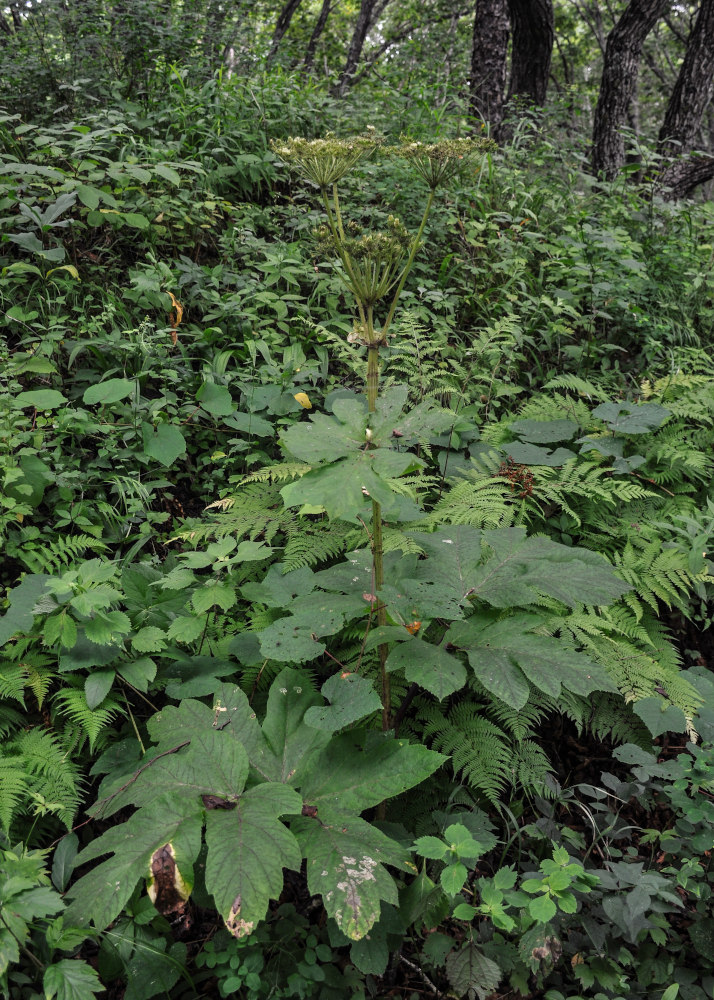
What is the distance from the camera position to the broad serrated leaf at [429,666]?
138 cm

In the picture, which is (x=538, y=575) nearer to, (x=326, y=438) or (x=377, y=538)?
(x=377, y=538)

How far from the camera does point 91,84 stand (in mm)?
5336

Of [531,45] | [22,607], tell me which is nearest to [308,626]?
[22,607]

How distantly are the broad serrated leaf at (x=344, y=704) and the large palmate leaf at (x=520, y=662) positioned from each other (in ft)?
0.85

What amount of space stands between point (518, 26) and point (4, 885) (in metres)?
9.69

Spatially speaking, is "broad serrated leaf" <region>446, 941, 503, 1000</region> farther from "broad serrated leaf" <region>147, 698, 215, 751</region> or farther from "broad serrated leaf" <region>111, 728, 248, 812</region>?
"broad serrated leaf" <region>147, 698, 215, 751</region>

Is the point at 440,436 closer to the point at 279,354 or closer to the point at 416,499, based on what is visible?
the point at 416,499

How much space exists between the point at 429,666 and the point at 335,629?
261 mm

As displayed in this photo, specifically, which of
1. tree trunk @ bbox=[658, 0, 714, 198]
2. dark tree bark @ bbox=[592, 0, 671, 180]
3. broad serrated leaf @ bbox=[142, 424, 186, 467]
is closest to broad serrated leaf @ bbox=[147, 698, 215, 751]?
broad serrated leaf @ bbox=[142, 424, 186, 467]

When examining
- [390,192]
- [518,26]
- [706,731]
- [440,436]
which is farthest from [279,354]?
[518,26]

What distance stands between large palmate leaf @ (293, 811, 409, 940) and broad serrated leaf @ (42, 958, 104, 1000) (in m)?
0.49

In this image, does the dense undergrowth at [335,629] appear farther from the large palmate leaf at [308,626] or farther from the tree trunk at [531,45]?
the tree trunk at [531,45]

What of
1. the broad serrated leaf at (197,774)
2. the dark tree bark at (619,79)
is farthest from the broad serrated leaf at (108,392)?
the dark tree bark at (619,79)

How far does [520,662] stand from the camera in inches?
57.8
